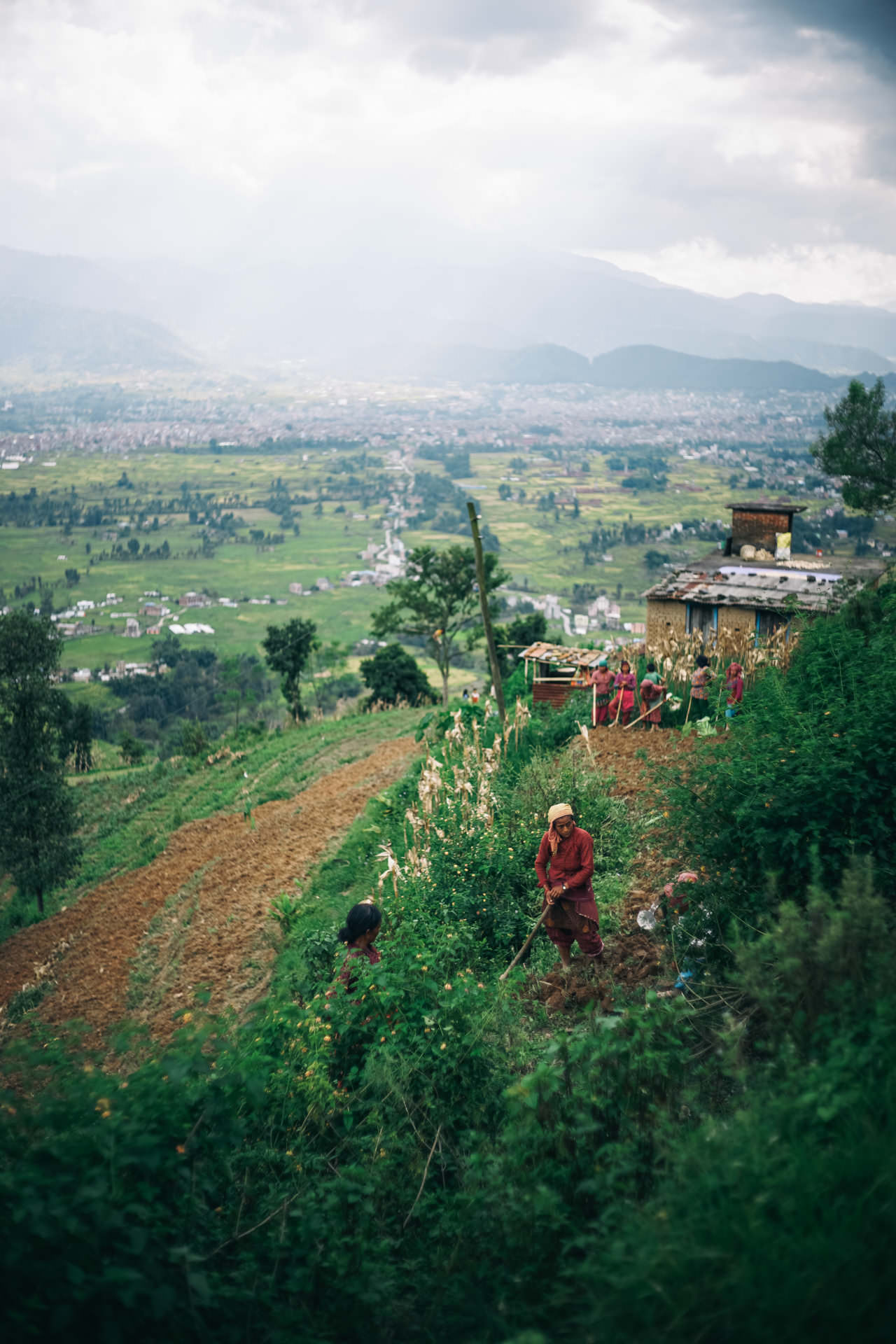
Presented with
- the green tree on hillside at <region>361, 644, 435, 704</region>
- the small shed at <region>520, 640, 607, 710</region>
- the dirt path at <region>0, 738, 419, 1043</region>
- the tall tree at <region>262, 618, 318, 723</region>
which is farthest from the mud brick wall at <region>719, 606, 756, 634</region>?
the tall tree at <region>262, 618, 318, 723</region>

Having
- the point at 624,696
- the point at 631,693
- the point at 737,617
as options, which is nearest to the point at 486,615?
the point at 624,696

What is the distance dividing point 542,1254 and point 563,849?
287 centimetres

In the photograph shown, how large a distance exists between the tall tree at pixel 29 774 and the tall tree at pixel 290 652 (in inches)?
661

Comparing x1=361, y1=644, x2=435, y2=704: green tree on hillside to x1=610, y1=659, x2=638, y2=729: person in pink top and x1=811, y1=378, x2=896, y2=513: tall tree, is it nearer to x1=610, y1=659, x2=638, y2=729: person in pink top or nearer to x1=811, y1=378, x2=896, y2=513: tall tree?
x1=811, y1=378, x2=896, y2=513: tall tree

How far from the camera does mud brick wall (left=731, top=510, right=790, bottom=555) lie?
26.2 metres

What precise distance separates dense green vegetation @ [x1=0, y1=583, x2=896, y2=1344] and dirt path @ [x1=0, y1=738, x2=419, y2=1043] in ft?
12.1

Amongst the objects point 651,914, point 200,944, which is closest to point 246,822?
point 200,944

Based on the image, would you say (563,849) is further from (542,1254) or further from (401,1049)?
(542,1254)

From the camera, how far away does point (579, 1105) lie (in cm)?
401

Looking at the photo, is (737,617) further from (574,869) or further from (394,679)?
(394,679)

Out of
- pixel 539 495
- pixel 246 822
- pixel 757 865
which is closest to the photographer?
pixel 757 865

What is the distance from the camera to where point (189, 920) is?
1173cm

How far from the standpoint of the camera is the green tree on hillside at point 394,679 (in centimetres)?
3191

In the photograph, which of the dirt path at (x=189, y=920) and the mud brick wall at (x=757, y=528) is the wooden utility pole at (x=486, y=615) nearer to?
the dirt path at (x=189, y=920)
